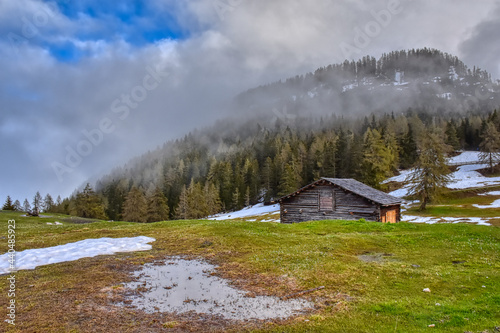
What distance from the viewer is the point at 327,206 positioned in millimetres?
42469

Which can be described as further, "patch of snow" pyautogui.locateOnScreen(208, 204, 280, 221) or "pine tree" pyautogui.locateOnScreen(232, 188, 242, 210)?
"pine tree" pyautogui.locateOnScreen(232, 188, 242, 210)

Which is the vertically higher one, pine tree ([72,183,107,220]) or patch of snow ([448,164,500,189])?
patch of snow ([448,164,500,189])

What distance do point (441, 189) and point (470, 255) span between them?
179 feet

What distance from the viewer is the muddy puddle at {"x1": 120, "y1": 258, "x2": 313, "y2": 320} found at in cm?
998

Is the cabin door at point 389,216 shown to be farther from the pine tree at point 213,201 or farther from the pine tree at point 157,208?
the pine tree at point 213,201

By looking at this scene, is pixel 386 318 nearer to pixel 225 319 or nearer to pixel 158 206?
pixel 225 319

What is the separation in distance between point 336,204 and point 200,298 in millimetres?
33587

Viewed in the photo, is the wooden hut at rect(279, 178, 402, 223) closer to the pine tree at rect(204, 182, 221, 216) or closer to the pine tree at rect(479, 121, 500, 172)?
the pine tree at rect(204, 182, 221, 216)

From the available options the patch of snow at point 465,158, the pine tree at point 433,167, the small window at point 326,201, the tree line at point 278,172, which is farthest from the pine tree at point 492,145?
the small window at point 326,201

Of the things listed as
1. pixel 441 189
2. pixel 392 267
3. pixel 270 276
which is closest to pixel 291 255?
pixel 270 276

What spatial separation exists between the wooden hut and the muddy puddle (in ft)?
98.8

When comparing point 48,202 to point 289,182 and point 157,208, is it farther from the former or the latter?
point 289,182

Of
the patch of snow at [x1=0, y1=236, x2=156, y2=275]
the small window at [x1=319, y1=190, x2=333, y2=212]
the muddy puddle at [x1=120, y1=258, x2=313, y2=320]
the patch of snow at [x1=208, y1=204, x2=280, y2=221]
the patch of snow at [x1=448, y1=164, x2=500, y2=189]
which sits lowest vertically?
the patch of snow at [x1=208, y1=204, x2=280, y2=221]

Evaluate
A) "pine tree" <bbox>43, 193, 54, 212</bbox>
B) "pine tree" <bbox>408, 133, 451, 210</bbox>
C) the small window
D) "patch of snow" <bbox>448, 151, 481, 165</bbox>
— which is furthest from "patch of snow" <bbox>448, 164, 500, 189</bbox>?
Answer: "pine tree" <bbox>43, 193, 54, 212</bbox>
